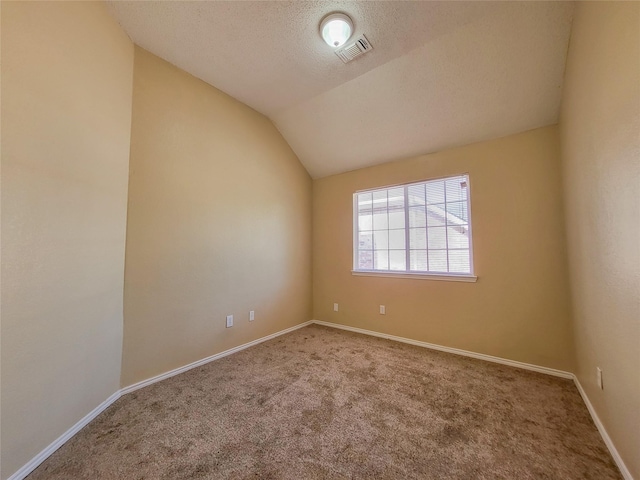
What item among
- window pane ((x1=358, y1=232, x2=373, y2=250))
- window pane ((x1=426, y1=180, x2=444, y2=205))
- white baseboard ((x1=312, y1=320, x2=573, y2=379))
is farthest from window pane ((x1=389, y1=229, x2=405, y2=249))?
white baseboard ((x1=312, y1=320, x2=573, y2=379))

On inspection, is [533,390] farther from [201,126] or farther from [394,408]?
[201,126]

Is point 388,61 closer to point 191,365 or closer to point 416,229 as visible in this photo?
point 416,229

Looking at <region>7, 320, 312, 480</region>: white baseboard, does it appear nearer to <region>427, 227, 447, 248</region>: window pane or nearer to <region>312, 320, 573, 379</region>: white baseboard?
<region>312, 320, 573, 379</region>: white baseboard

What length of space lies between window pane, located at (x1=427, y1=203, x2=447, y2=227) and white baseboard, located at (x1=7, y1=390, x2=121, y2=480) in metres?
3.47

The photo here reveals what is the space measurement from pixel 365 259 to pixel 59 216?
3.06m

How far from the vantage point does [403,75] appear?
226 centimetres

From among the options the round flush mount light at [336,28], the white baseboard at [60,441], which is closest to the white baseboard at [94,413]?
the white baseboard at [60,441]

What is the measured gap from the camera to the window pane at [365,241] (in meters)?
3.48

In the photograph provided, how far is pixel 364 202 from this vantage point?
11.7ft

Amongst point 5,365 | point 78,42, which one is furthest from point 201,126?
point 5,365

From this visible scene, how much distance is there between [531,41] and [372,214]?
2.20m

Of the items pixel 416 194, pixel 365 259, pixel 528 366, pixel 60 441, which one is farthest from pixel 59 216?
pixel 528 366

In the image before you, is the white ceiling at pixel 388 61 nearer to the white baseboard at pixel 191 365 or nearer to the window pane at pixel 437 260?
the window pane at pixel 437 260

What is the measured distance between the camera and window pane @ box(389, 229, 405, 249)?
10.5 ft
